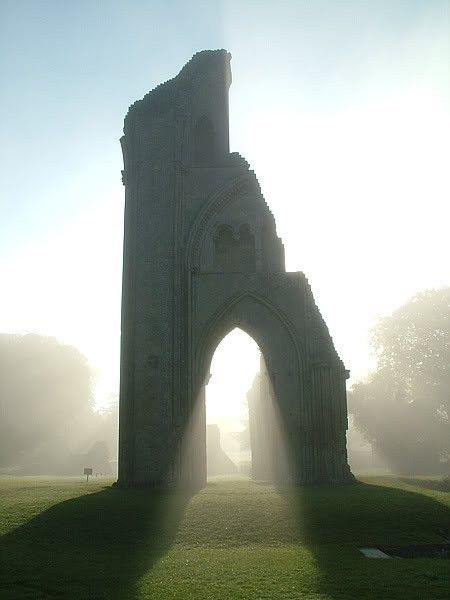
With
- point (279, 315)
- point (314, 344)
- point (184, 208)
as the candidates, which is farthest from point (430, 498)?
point (184, 208)

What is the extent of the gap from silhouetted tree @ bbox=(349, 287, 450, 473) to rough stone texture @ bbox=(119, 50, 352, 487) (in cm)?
2275

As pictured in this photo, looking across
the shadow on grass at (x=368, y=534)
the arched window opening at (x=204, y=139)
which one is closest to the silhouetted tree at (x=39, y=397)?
the arched window opening at (x=204, y=139)

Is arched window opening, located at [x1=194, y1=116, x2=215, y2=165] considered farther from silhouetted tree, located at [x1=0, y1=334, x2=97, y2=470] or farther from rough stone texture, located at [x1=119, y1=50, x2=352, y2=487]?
silhouetted tree, located at [x1=0, y1=334, x2=97, y2=470]

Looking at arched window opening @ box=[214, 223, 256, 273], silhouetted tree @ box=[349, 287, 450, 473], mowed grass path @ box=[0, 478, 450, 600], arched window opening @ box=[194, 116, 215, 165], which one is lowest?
mowed grass path @ box=[0, 478, 450, 600]

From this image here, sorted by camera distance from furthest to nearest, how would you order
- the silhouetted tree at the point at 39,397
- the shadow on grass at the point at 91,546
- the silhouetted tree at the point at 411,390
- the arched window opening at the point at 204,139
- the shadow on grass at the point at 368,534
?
the silhouetted tree at the point at 39,397, the silhouetted tree at the point at 411,390, the arched window opening at the point at 204,139, the shadow on grass at the point at 91,546, the shadow on grass at the point at 368,534

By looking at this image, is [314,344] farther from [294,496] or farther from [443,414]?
[443,414]

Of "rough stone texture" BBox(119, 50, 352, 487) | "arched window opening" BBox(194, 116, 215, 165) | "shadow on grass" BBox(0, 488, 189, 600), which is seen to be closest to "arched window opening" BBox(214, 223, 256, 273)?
"rough stone texture" BBox(119, 50, 352, 487)

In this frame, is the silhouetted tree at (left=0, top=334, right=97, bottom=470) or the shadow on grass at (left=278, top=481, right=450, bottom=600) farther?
the silhouetted tree at (left=0, top=334, right=97, bottom=470)

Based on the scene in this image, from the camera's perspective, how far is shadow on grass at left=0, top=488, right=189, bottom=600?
8484 millimetres

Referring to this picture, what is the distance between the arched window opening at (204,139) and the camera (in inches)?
998

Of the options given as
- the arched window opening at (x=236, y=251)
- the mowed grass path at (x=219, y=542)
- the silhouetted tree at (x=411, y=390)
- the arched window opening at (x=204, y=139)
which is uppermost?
the arched window opening at (x=204, y=139)

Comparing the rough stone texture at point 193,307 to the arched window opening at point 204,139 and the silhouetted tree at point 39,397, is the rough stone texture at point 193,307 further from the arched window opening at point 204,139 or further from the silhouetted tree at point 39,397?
the silhouetted tree at point 39,397

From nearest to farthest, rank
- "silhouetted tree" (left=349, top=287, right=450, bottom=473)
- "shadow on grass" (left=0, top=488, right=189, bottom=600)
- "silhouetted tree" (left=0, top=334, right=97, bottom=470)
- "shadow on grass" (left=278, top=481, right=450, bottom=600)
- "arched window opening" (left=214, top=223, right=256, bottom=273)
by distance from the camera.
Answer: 1. "shadow on grass" (left=278, top=481, right=450, bottom=600)
2. "shadow on grass" (left=0, top=488, right=189, bottom=600)
3. "arched window opening" (left=214, top=223, right=256, bottom=273)
4. "silhouetted tree" (left=349, top=287, right=450, bottom=473)
5. "silhouetted tree" (left=0, top=334, right=97, bottom=470)

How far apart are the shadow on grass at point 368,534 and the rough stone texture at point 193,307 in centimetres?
363
